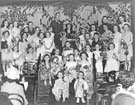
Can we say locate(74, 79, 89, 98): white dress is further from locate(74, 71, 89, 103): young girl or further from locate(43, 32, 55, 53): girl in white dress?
locate(43, 32, 55, 53): girl in white dress

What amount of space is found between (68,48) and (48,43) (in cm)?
55

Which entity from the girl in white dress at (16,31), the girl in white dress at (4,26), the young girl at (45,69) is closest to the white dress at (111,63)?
the young girl at (45,69)

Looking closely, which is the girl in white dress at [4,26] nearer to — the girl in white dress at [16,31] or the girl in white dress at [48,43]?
the girl in white dress at [16,31]

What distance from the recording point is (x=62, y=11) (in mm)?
14070

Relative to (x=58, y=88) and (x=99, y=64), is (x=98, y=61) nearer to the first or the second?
(x=99, y=64)

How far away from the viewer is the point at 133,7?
13.7 metres

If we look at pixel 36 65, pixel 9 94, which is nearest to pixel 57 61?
pixel 36 65

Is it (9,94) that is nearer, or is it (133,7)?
(9,94)

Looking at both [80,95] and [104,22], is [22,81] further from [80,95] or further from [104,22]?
[104,22]


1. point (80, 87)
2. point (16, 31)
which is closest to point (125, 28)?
point (80, 87)

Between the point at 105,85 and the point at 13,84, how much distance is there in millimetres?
2246

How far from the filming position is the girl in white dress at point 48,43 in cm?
1359

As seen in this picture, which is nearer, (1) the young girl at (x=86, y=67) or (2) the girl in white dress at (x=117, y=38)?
(1) the young girl at (x=86, y=67)

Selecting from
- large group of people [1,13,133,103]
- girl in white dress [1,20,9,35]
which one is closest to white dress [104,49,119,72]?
large group of people [1,13,133,103]
